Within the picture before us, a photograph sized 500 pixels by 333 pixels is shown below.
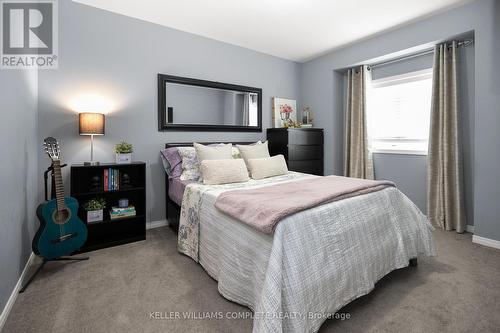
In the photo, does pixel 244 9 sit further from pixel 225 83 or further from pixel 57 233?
pixel 57 233

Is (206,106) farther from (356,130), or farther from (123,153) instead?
(356,130)

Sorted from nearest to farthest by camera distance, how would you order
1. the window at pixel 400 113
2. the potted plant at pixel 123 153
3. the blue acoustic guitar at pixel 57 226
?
the blue acoustic guitar at pixel 57 226 → the potted plant at pixel 123 153 → the window at pixel 400 113

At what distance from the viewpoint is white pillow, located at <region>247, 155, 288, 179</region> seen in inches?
118

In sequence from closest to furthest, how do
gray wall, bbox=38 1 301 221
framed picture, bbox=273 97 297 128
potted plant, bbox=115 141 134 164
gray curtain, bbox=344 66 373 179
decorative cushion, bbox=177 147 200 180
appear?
1. gray wall, bbox=38 1 301 221
2. potted plant, bbox=115 141 134 164
3. decorative cushion, bbox=177 147 200 180
4. gray curtain, bbox=344 66 373 179
5. framed picture, bbox=273 97 297 128

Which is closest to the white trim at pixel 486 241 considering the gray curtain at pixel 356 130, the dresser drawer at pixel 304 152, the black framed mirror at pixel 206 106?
→ the gray curtain at pixel 356 130

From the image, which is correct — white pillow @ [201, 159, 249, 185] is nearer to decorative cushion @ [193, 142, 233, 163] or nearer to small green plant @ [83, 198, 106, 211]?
decorative cushion @ [193, 142, 233, 163]

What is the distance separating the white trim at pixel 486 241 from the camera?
2.55m

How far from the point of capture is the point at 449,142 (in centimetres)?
307

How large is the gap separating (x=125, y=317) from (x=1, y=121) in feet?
4.66

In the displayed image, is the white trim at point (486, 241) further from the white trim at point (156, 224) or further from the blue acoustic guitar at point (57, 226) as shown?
the blue acoustic guitar at point (57, 226)

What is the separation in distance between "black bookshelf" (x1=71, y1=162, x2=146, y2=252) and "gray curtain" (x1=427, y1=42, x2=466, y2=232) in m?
3.58

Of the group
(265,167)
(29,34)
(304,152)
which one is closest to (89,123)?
(29,34)

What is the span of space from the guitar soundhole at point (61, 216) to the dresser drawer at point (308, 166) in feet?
9.25

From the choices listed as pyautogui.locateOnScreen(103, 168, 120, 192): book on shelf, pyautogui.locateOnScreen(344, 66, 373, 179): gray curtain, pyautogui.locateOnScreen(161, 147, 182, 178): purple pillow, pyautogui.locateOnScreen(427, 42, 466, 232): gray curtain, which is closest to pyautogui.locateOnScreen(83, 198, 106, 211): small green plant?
pyautogui.locateOnScreen(103, 168, 120, 192): book on shelf
